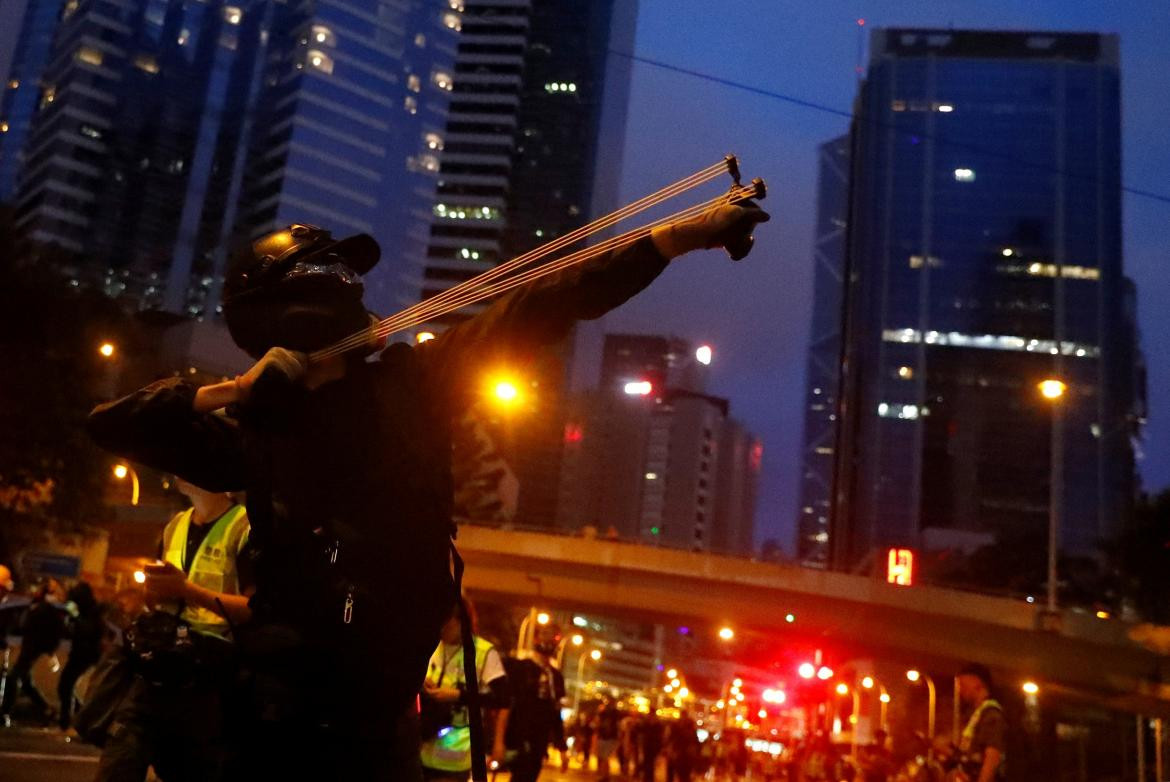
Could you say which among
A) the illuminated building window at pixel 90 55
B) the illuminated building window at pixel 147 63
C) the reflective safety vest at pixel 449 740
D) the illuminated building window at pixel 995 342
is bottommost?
the reflective safety vest at pixel 449 740

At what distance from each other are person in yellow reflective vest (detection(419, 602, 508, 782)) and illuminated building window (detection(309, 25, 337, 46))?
130 meters

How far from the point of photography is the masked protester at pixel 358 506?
2.12 m

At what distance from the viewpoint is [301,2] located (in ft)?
419

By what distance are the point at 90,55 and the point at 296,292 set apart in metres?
144

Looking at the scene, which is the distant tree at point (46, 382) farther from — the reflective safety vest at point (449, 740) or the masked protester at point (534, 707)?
the reflective safety vest at point (449, 740)

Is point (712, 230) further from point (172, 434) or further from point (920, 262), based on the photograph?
point (920, 262)

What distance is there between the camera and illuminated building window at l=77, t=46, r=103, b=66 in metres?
130

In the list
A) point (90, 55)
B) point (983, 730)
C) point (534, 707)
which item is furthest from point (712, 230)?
point (90, 55)

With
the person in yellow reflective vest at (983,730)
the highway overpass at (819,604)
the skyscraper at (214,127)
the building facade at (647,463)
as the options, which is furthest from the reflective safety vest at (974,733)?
the building facade at (647,463)

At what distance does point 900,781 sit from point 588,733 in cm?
1791

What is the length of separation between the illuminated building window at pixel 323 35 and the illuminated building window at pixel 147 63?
19.9 metres

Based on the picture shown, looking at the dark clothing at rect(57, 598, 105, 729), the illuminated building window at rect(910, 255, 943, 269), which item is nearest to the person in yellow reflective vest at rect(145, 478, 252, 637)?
the dark clothing at rect(57, 598, 105, 729)

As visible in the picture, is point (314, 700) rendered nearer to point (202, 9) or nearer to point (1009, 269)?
point (1009, 269)

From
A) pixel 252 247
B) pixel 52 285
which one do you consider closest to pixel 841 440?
pixel 52 285
